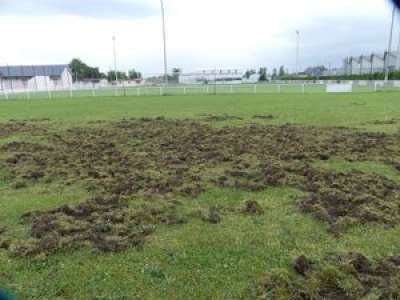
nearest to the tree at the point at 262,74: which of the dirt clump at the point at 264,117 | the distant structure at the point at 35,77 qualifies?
the distant structure at the point at 35,77

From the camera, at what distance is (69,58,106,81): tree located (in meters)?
84.7

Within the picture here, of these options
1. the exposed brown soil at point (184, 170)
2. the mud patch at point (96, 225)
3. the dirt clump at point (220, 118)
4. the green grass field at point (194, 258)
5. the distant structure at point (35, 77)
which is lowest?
the green grass field at point (194, 258)

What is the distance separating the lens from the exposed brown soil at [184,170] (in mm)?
3959

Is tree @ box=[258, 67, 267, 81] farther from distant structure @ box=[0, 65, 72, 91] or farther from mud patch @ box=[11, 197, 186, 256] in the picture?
mud patch @ box=[11, 197, 186, 256]

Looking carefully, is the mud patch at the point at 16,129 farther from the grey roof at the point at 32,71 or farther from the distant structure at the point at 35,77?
the grey roof at the point at 32,71

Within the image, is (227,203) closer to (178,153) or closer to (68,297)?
(68,297)

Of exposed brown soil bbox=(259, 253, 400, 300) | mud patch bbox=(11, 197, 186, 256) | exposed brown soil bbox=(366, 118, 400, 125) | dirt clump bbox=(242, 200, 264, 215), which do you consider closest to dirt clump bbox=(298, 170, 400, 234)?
dirt clump bbox=(242, 200, 264, 215)

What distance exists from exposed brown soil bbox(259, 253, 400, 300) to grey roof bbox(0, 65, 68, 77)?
64.2 m

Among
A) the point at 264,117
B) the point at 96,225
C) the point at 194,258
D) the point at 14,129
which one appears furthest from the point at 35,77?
the point at 194,258

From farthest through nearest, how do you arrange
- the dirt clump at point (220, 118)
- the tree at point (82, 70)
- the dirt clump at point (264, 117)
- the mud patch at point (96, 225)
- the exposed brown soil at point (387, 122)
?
the tree at point (82, 70)
the dirt clump at point (264, 117)
the dirt clump at point (220, 118)
the exposed brown soil at point (387, 122)
the mud patch at point (96, 225)

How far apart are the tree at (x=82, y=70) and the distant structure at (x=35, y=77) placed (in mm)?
12266

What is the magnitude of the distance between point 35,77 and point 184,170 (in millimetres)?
54676

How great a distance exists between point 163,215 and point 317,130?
702 cm

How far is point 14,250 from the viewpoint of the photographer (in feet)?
11.0
